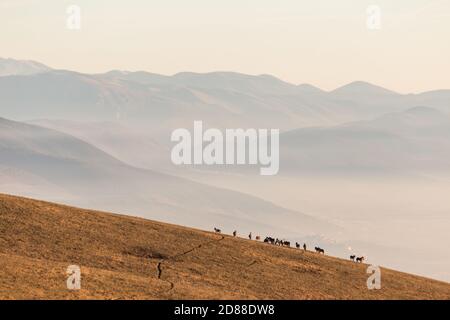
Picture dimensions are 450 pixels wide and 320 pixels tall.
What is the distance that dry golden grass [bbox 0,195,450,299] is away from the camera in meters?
60.2

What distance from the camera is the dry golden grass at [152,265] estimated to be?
6025 cm

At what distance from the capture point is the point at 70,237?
7619 cm

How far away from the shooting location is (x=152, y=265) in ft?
234
